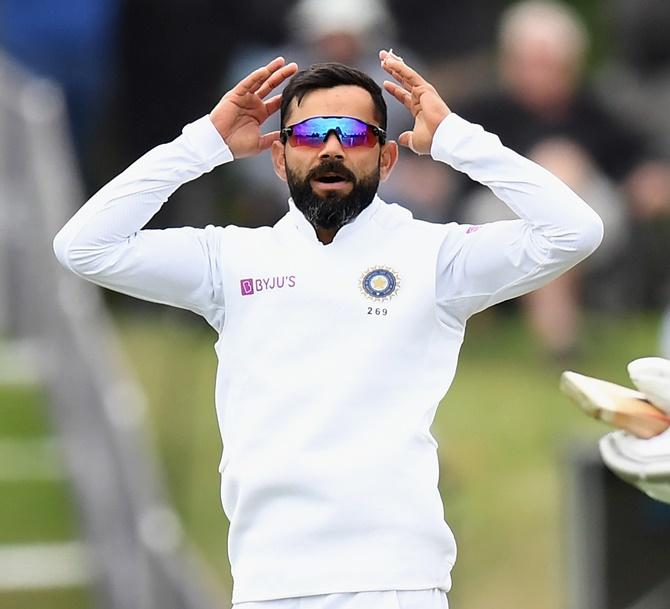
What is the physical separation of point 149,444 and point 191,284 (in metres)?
4.79

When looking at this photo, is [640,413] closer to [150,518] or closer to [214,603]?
[214,603]

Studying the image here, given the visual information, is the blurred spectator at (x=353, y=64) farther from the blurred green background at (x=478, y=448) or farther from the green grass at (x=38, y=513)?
the green grass at (x=38, y=513)

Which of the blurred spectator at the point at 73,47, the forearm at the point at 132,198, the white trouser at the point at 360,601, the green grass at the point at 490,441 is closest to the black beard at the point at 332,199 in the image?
the forearm at the point at 132,198

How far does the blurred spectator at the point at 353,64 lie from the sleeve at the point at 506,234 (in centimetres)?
431

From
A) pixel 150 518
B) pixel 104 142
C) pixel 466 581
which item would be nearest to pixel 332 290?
pixel 466 581

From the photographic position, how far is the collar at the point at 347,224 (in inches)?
170

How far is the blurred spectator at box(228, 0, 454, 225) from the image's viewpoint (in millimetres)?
9031

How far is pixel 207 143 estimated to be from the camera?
440 cm

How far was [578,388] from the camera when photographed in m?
4.23

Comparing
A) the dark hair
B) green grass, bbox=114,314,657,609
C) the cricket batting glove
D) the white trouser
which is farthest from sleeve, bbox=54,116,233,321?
green grass, bbox=114,314,657,609

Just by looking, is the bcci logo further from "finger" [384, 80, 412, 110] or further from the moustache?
"finger" [384, 80, 412, 110]

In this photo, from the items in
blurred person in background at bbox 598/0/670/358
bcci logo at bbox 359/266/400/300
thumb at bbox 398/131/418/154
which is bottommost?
blurred person in background at bbox 598/0/670/358

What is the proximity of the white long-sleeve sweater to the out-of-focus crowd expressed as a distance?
4.21 metres

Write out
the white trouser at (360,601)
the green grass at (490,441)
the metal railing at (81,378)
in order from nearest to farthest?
the white trouser at (360,601), the green grass at (490,441), the metal railing at (81,378)
